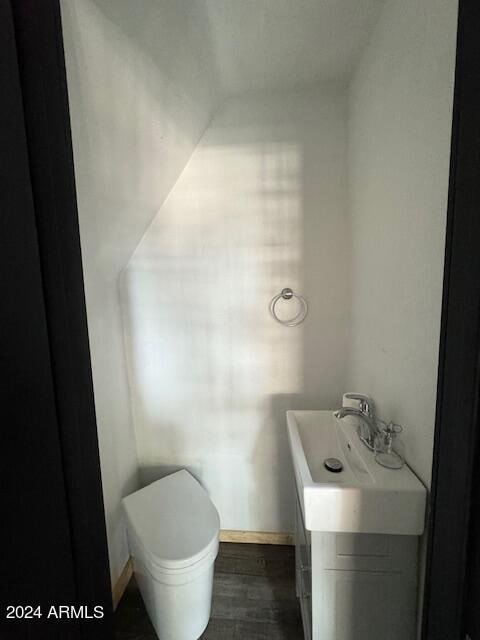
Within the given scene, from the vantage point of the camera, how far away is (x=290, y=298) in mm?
1742

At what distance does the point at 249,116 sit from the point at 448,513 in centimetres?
184

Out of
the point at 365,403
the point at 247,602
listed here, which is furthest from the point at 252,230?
the point at 247,602

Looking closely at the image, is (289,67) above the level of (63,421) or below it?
above

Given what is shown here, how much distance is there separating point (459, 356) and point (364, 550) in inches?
32.5

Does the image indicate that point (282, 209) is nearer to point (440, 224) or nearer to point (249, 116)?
point (249, 116)

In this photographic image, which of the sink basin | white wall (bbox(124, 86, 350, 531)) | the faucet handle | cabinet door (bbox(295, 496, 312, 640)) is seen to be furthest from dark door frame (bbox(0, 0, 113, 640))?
white wall (bbox(124, 86, 350, 531))

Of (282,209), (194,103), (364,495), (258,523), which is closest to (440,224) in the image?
(364,495)

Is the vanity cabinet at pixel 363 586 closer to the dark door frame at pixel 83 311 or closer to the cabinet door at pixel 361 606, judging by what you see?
the cabinet door at pixel 361 606

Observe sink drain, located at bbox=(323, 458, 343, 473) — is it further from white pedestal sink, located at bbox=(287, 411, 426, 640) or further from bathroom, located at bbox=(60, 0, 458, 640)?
bathroom, located at bbox=(60, 0, 458, 640)

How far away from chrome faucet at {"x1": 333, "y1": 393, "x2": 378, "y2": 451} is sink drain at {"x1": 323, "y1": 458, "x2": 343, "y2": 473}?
0.15 m

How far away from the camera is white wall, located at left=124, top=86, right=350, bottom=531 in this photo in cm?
165

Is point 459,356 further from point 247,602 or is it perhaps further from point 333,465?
point 247,602

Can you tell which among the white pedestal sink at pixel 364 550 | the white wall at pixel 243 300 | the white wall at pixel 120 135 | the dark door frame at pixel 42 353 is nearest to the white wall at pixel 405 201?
the white pedestal sink at pixel 364 550

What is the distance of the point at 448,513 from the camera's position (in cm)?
63
